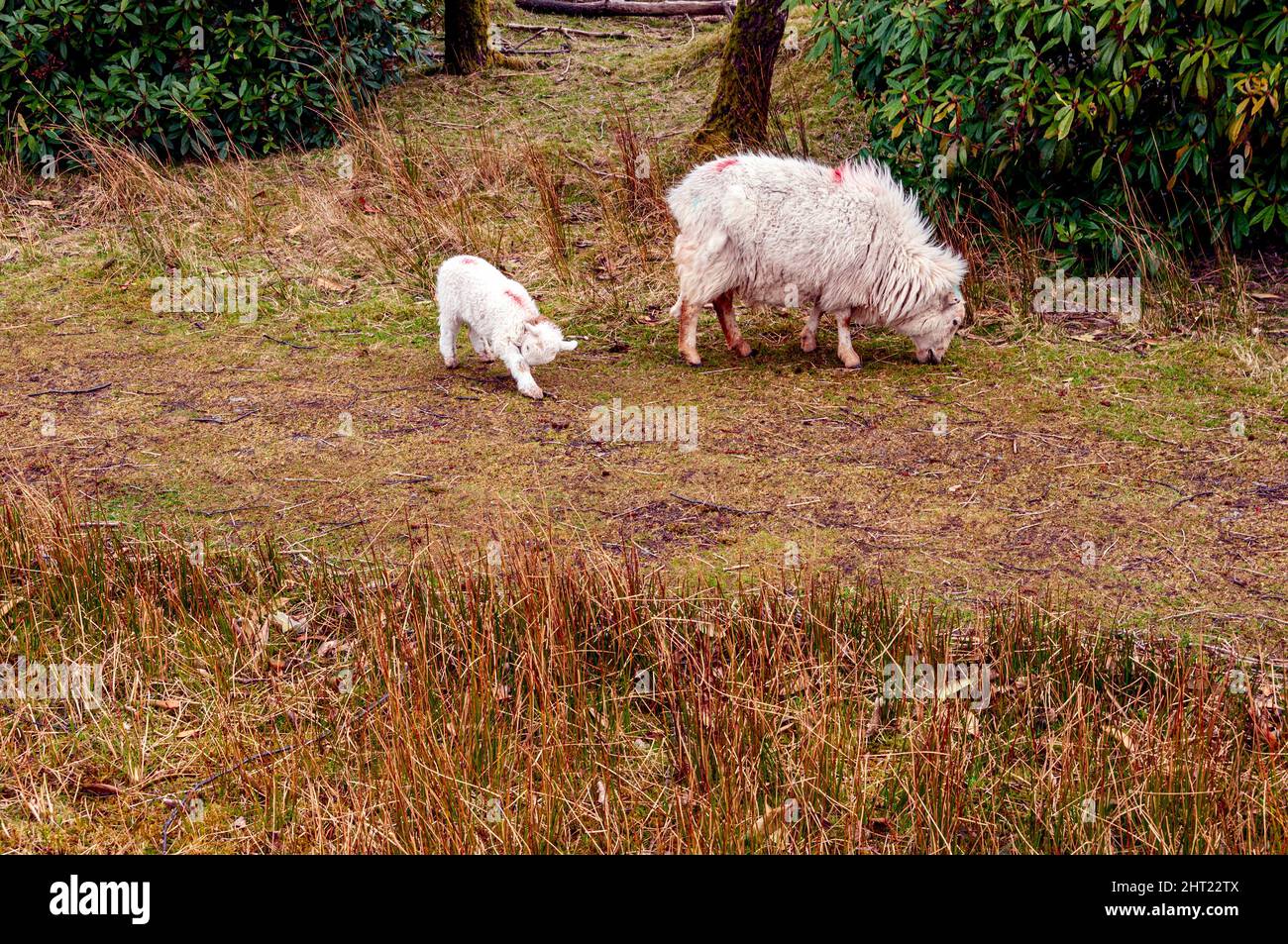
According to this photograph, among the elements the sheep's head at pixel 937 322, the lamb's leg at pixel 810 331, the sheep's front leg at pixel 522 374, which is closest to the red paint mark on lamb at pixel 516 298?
the sheep's front leg at pixel 522 374

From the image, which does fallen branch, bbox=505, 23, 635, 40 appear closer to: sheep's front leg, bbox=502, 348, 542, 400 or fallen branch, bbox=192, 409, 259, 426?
sheep's front leg, bbox=502, 348, 542, 400

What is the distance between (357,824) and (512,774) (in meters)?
0.53

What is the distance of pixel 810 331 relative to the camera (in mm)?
7828

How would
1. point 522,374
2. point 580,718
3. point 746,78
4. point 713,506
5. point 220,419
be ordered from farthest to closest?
point 746,78
point 522,374
point 220,419
point 713,506
point 580,718

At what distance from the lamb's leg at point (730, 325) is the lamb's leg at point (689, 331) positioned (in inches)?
6.7

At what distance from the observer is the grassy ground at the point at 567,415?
526 centimetres

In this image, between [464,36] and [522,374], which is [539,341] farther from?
[464,36]

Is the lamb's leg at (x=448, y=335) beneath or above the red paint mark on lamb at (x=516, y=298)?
beneath

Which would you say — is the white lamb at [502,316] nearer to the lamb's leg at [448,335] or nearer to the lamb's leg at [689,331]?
the lamb's leg at [448,335]

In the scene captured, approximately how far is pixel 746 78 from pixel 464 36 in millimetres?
3864

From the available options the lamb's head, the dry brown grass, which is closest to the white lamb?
the lamb's head

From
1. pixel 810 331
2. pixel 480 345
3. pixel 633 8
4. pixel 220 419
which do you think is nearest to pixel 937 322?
pixel 810 331

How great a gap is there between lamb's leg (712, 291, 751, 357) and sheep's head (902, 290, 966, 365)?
3.30 ft

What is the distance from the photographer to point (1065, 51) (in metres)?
8.04
